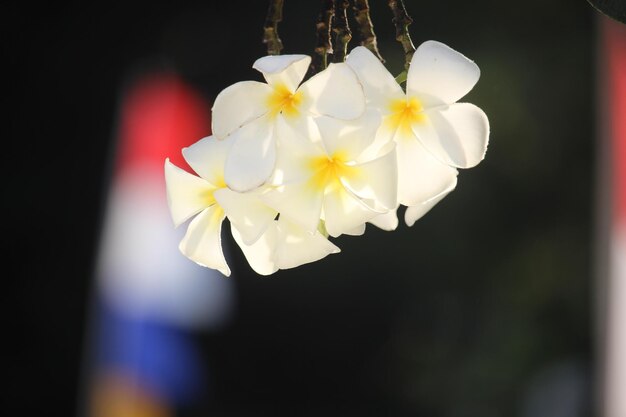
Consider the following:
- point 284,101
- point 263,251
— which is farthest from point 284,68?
point 263,251

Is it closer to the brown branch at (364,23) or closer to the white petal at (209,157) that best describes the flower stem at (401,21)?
the brown branch at (364,23)

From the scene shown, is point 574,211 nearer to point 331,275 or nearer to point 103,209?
point 331,275

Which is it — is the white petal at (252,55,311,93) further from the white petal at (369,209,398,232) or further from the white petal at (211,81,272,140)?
the white petal at (369,209,398,232)

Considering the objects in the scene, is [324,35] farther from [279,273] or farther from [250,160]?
[279,273]

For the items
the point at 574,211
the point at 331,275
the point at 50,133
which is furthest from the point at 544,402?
the point at 50,133

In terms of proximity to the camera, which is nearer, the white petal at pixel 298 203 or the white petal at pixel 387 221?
the white petal at pixel 298 203

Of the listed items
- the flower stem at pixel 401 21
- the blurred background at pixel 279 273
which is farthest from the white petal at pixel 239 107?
the blurred background at pixel 279 273
